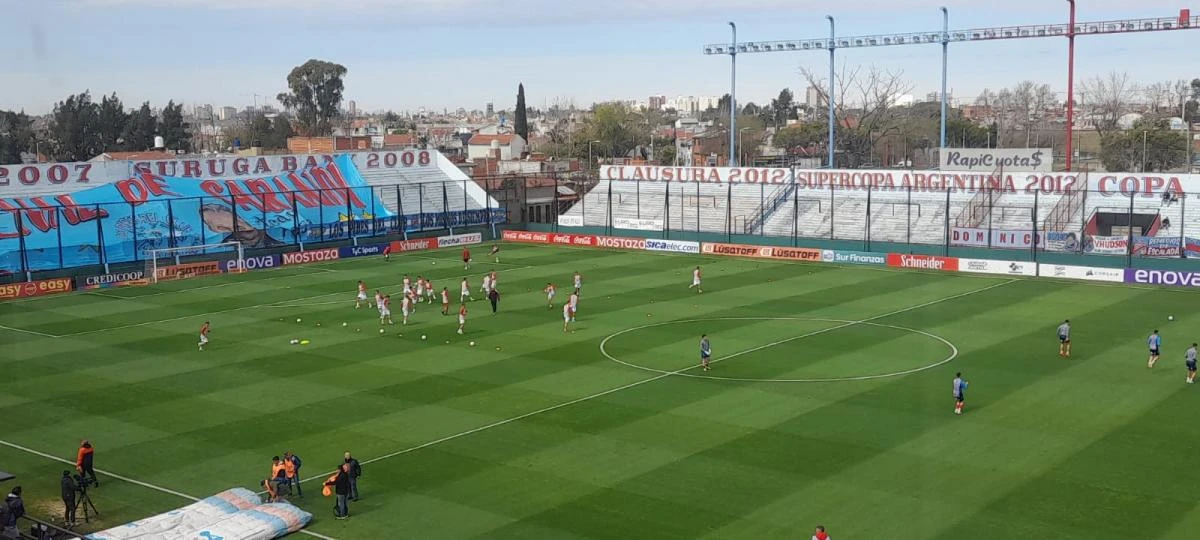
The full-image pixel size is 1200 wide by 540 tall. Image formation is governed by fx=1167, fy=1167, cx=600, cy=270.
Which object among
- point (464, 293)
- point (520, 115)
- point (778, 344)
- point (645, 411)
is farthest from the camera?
point (520, 115)

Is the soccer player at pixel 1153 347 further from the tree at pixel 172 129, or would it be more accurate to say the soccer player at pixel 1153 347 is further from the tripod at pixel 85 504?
the tree at pixel 172 129

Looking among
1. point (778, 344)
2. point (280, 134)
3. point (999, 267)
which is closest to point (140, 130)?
point (280, 134)

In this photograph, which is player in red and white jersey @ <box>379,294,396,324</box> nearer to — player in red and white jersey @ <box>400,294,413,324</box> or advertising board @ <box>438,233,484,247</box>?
player in red and white jersey @ <box>400,294,413,324</box>

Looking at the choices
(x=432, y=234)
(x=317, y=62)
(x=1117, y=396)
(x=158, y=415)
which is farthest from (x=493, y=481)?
(x=317, y=62)

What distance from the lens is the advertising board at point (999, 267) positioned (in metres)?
55.6

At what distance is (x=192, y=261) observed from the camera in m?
62.0

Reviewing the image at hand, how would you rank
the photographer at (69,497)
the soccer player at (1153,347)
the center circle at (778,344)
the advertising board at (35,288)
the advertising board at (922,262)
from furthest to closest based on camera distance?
the advertising board at (922,262) < the advertising board at (35,288) < the soccer player at (1153,347) < the center circle at (778,344) < the photographer at (69,497)

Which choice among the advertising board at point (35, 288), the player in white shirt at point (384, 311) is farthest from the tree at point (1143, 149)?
the advertising board at point (35, 288)

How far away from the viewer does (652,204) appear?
84.0 meters

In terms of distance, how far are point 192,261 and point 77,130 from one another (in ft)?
199

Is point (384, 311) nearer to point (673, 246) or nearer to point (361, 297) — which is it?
point (361, 297)

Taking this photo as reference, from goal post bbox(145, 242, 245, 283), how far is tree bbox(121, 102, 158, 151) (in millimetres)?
59476

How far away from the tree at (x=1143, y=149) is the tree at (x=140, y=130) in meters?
93.5

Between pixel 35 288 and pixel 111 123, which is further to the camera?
pixel 111 123
